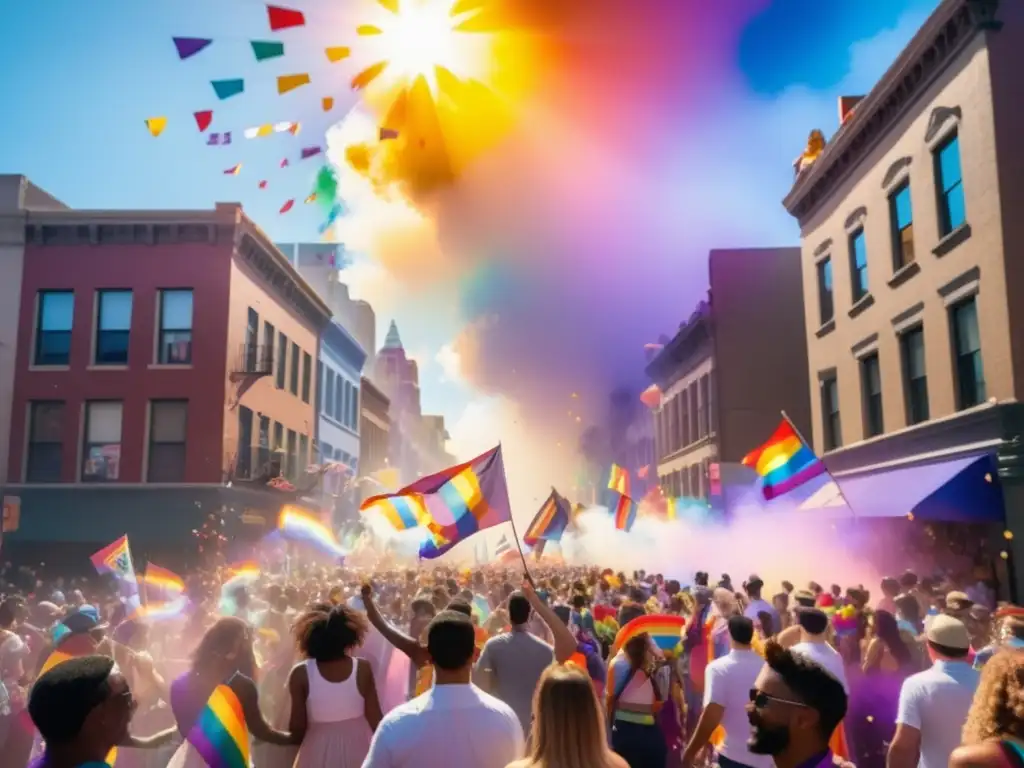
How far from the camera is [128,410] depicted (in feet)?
88.2

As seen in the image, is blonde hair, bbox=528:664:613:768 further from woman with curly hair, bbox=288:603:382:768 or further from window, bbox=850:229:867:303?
window, bbox=850:229:867:303

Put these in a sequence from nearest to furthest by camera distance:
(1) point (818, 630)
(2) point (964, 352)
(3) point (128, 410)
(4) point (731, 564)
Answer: (1) point (818, 630) < (2) point (964, 352) < (3) point (128, 410) < (4) point (731, 564)

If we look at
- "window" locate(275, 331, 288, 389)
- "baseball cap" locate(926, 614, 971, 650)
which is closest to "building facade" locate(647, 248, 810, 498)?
"window" locate(275, 331, 288, 389)

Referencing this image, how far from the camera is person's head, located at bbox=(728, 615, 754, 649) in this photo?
5887 millimetres

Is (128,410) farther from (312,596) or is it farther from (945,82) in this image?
(945,82)

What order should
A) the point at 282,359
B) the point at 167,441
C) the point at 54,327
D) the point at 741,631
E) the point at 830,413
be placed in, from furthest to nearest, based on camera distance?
the point at 282,359 → the point at 54,327 → the point at 167,441 → the point at 830,413 → the point at 741,631

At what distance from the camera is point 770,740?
10.5 feet

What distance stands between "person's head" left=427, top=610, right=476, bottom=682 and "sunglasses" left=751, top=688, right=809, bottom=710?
4.10 ft

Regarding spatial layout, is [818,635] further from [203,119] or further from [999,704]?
[203,119]

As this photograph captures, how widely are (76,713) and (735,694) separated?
3.92 m

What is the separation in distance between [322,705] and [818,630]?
3758 mm

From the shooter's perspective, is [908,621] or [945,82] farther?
[945,82]

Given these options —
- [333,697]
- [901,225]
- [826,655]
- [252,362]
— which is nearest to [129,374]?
[252,362]

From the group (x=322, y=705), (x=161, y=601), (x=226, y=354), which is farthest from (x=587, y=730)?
(x=226, y=354)
